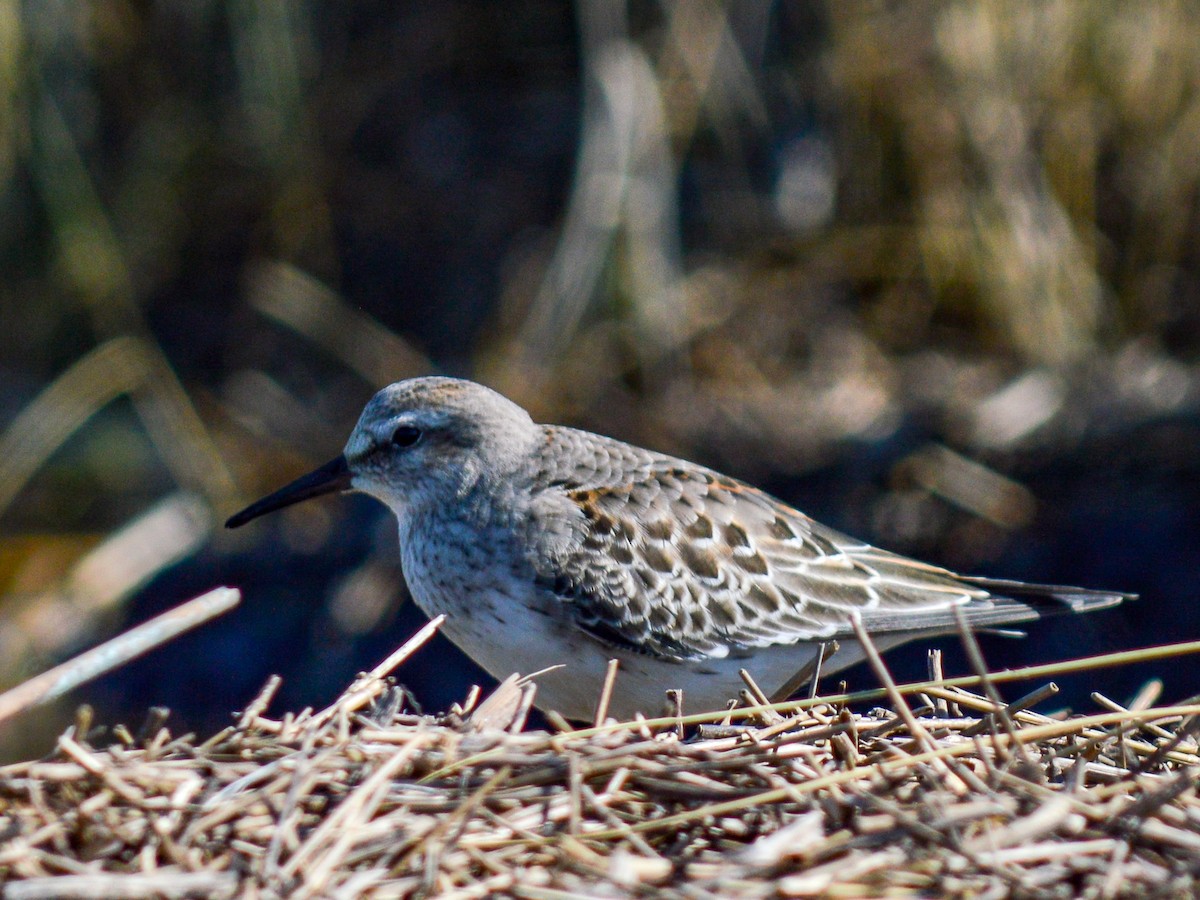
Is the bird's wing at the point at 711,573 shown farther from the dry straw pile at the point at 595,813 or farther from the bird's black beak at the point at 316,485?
the dry straw pile at the point at 595,813

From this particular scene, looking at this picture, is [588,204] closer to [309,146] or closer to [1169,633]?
[309,146]

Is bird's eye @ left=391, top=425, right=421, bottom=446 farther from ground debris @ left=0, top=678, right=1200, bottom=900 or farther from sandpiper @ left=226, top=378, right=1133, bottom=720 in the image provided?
ground debris @ left=0, top=678, right=1200, bottom=900

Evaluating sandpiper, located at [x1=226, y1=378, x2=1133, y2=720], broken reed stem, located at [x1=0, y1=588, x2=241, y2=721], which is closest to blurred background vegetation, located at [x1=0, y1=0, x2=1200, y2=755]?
sandpiper, located at [x1=226, y1=378, x2=1133, y2=720]

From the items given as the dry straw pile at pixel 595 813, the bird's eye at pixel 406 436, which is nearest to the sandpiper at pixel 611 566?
the bird's eye at pixel 406 436

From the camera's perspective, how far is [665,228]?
9070mm

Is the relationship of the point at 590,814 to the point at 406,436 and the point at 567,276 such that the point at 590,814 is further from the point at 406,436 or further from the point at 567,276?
the point at 567,276

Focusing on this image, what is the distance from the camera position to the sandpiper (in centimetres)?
447

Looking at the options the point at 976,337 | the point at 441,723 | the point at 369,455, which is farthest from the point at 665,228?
the point at 441,723

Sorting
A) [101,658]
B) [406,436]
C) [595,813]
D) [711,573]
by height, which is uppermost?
[406,436]

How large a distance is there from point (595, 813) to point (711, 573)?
2072 mm

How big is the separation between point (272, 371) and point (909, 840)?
27.7ft

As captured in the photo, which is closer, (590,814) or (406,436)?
(590,814)

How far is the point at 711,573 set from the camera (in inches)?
190

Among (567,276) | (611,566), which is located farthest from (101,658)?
(567,276)
